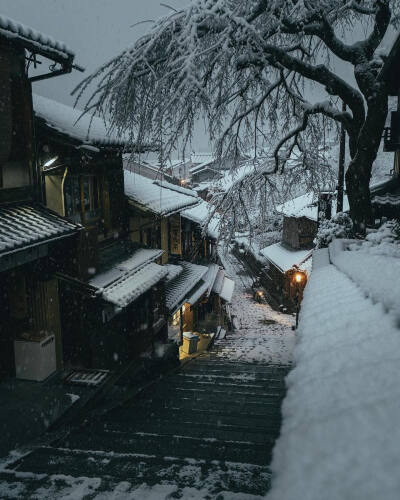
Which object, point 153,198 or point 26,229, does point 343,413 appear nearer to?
point 26,229

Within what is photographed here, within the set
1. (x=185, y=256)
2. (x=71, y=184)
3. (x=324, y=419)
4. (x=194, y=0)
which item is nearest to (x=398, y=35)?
(x=194, y=0)

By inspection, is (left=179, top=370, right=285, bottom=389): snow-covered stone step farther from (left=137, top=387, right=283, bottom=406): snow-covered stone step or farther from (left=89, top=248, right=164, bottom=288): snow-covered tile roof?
(left=89, top=248, right=164, bottom=288): snow-covered tile roof

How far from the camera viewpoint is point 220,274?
91.2ft

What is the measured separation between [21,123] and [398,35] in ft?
27.9

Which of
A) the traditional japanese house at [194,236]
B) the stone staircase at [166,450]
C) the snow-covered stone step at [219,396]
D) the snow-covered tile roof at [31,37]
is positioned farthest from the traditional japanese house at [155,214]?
the stone staircase at [166,450]

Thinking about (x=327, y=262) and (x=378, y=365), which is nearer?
(x=378, y=365)

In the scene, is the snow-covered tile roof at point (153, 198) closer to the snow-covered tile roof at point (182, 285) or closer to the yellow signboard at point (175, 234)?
the yellow signboard at point (175, 234)

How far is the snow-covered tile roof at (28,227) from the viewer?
6.96 metres

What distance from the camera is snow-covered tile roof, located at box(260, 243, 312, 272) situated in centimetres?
2874

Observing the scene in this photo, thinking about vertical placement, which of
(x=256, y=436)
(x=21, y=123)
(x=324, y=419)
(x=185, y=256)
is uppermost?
(x=21, y=123)

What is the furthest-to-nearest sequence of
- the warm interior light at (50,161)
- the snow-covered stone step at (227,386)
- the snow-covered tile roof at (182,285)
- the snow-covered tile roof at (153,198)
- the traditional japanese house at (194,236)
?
the traditional japanese house at (194,236) < the snow-covered tile roof at (182,285) < the snow-covered tile roof at (153,198) < the warm interior light at (50,161) < the snow-covered stone step at (227,386)

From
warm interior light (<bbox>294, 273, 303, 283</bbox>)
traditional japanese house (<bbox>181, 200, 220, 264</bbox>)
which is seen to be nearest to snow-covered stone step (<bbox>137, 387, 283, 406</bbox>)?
traditional japanese house (<bbox>181, 200, 220, 264</bbox>)

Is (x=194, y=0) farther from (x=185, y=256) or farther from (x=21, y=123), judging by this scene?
(x=185, y=256)

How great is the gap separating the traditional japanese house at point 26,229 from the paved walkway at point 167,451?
11.4 ft
